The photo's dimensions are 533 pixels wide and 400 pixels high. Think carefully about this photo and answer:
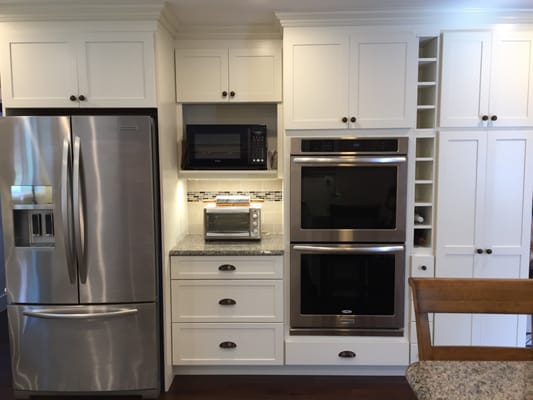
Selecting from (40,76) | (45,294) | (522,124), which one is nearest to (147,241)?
(45,294)

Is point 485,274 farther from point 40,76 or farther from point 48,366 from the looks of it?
point 40,76

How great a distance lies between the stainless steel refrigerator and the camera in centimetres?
225

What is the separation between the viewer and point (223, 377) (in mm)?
2674

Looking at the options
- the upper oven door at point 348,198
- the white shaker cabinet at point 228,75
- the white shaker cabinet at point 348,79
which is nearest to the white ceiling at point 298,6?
the white shaker cabinet at point 348,79

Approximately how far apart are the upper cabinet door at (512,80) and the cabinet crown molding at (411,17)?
0.11 m

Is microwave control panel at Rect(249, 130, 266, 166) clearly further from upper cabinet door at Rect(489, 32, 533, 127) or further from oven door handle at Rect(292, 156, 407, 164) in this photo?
upper cabinet door at Rect(489, 32, 533, 127)

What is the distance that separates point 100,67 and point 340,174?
1633 millimetres

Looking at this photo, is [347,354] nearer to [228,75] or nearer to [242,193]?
[242,193]

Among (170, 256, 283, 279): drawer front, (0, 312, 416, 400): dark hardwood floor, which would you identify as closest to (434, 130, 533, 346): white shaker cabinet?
(0, 312, 416, 400): dark hardwood floor

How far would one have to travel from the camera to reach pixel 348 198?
2.50 metres

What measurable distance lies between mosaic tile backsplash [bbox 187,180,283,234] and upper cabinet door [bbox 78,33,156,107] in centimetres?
91

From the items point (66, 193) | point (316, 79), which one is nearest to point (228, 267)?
point (66, 193)

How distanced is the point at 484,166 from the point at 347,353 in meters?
1.52

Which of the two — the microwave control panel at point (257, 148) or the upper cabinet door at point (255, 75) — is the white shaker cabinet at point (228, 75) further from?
the microwave control panel at point (257, 148)
